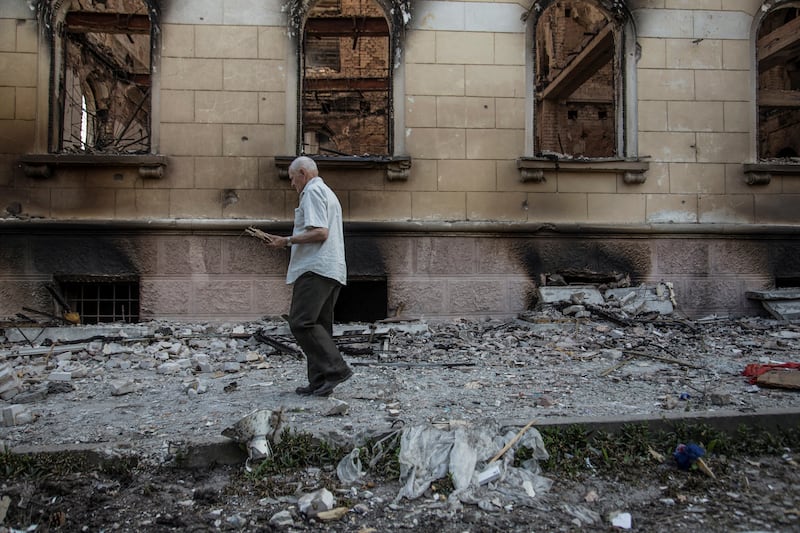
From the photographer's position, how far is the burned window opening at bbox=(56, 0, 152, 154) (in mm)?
7328

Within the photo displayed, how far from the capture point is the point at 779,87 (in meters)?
15.7

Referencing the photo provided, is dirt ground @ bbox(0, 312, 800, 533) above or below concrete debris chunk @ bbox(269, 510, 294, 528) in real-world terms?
above

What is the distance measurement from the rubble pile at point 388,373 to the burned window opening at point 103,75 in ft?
9.88

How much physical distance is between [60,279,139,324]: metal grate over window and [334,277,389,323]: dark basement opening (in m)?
2.77

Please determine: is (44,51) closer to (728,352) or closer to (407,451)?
(407,451)

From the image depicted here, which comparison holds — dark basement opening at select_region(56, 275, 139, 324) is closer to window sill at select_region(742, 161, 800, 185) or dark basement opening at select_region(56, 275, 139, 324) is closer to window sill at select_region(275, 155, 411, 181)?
window sill at select_region(275, 155, 411, 181)

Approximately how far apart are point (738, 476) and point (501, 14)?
6642 mm

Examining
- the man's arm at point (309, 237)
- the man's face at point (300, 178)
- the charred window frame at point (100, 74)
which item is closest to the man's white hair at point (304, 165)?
the man's face at point (300, 178)

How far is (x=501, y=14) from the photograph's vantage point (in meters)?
7.41

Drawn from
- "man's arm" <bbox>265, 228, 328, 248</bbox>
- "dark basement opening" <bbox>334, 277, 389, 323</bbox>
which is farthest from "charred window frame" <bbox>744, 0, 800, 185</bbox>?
"man's arm" <bbox>265, 228, 328, 248</bbox>

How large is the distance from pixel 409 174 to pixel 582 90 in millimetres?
9716

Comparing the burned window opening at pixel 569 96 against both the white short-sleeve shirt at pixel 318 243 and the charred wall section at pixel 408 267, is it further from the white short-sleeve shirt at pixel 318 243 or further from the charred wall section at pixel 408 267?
the white short-sleeve shirt at pixel 318 243

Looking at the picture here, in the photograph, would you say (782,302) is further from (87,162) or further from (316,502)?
(87,162)

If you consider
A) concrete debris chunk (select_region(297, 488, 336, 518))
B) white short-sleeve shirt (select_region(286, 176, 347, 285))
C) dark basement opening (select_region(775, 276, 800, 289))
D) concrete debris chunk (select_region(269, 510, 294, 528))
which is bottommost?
concrete debris chunk (select_region(269, 510, 294, 528))
